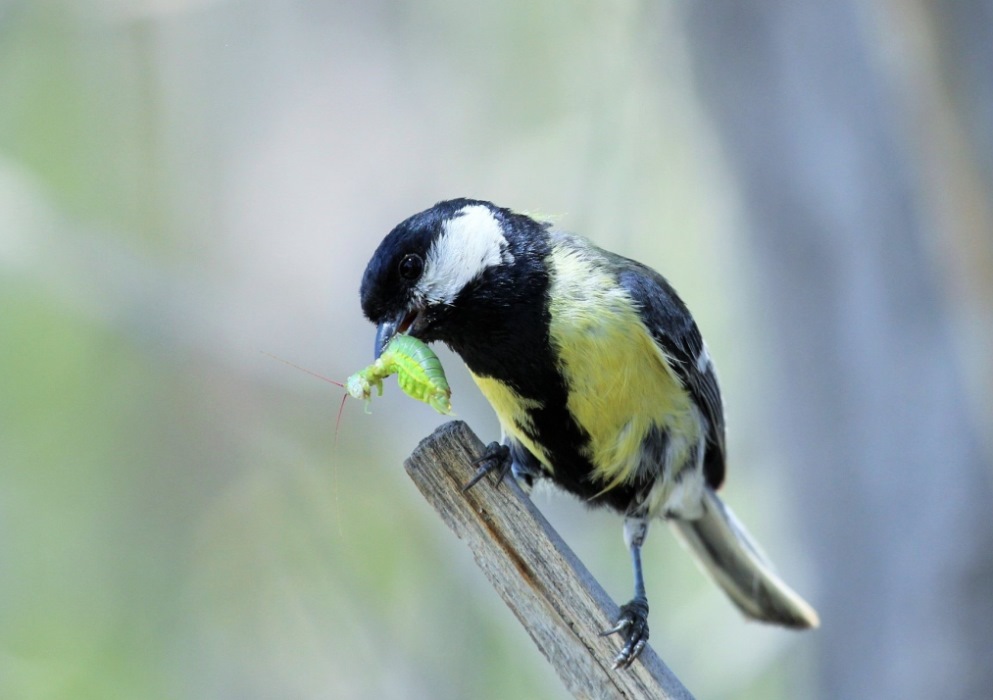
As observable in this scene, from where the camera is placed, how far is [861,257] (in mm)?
3090

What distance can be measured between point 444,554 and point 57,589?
203 centimetres

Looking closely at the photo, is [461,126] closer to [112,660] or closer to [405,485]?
[405,485]

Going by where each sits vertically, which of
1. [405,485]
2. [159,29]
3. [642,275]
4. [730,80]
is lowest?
[405,485]

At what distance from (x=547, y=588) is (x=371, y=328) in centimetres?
253

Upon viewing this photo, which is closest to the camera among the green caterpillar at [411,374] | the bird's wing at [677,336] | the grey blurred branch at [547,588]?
the grey blurred branch at [547,588]

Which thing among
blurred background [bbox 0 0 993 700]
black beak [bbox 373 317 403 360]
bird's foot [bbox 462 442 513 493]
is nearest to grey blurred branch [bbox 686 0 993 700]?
blurred background [bbox 0 0 993 700]

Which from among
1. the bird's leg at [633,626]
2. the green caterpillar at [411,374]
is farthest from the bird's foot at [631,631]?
the green caterpillar at [411,374]

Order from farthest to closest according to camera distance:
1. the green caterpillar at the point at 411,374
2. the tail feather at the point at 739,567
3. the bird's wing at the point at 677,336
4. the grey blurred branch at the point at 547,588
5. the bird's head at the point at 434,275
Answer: the tail feather at the point at 739,567 < the bird's wing at the point at 677,336 < the bird's head at the point at 434,275 < the green caterpillar at the point at 411,374 < the grey blurred branch at the point at 547,588

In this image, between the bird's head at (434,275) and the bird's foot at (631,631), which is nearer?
the bird's foot at (631,631)

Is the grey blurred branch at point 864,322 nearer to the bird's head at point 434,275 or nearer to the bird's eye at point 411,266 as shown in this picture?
the bird's head at point 434,275

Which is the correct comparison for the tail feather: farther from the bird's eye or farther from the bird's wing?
the bird's eye

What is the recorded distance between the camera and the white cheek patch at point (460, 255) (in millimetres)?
2248

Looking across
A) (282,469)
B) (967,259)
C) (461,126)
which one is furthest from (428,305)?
(461,126)

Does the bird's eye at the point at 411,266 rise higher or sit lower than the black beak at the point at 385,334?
higher
